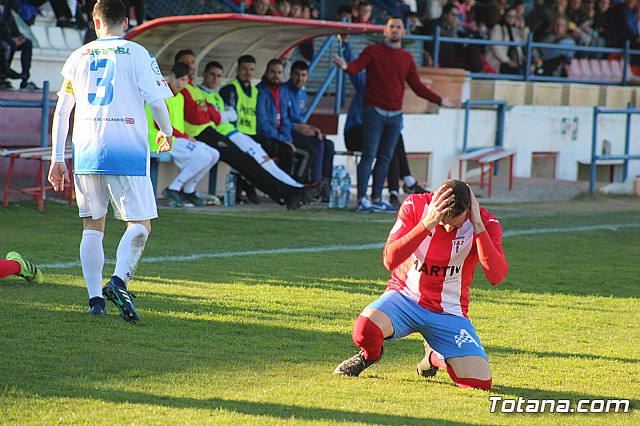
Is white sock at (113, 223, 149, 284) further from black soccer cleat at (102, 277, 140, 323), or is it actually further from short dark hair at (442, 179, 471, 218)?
short dark hair at (442, 179, 471, 218)

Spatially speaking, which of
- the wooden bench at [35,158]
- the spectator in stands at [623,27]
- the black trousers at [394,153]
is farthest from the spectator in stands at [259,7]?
the spectator in stands at [623,27]

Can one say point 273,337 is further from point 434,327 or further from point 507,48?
point 507,48

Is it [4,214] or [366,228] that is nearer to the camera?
[4,214]

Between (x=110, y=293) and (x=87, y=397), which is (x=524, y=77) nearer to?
(x=110, y=293)

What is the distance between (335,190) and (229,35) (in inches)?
97.3

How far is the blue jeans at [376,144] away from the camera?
45.6 feet

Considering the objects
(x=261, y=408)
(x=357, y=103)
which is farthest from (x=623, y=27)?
(x=261, y=408)

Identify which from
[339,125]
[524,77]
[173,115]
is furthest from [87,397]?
[524,77]

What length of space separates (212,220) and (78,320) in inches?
224

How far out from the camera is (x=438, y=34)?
18.8 meters

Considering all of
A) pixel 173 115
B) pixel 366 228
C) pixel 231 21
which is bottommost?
pixel 366 228

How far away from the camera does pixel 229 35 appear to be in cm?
1490

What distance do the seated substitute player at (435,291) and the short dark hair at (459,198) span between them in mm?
64

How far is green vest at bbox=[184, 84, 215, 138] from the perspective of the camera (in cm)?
1355
